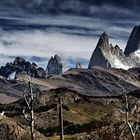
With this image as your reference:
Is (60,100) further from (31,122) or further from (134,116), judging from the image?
(134,116)

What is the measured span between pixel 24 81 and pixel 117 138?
579 inches

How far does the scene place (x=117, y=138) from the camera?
61.6 metres

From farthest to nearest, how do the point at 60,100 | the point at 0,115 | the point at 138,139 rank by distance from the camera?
1. the point at 138,139
2. the point at 60,100
3. the point at 0,115

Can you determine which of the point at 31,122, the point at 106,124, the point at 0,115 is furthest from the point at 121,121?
the point at 0,115

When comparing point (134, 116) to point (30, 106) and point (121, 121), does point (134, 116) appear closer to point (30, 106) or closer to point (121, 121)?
point (121, 121)

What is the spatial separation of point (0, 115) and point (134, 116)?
26613mm

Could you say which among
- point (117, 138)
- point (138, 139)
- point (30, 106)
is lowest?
point (138, 139)

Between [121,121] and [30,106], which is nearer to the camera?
[30,106]

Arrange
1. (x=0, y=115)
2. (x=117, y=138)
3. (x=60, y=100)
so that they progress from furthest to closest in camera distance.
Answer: (x=117, y=138) < (x=60, y=100) < (x=0, y=115)

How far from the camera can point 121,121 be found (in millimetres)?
63938

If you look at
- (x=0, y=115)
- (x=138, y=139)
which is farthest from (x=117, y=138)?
(x=138, y=139)

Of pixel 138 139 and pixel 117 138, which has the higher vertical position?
pixel 117 138

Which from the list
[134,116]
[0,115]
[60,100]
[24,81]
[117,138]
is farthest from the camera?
[134,116]

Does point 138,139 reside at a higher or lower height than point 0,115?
lower
